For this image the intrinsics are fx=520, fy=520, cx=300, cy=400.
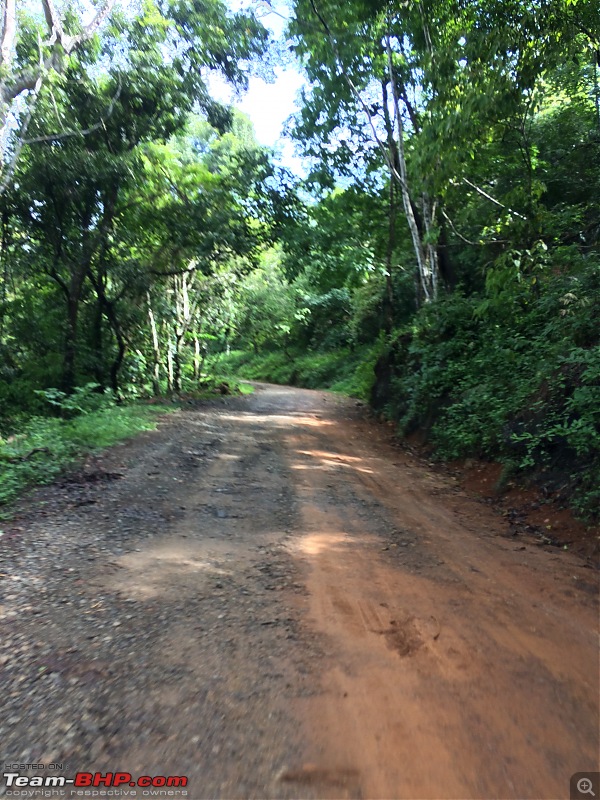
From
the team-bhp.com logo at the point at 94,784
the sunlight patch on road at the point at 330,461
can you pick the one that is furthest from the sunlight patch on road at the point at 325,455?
the team-bhp.com logo at the point at 94,784

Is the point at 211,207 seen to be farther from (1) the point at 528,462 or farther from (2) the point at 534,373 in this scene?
(1) the point at 528,462

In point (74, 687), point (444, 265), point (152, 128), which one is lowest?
point (74, 687)

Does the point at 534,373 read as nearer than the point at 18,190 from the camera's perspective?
Yes

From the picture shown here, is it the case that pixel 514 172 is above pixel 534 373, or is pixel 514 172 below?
above

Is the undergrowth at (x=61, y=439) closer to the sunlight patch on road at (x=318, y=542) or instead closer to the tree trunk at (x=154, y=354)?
the sunlight patch on road at (x=318, y=542)

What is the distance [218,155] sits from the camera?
23.6 m

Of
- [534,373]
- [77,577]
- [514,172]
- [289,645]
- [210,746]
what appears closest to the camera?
[210,746]

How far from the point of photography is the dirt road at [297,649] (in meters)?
2.54

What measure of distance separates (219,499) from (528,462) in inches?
165

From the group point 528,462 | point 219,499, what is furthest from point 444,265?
point 219,499

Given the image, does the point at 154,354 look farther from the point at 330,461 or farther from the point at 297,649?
the point at 297,649

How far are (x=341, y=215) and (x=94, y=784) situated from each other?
17.6 m

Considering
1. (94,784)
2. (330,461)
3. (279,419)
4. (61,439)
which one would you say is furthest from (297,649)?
(279,419)

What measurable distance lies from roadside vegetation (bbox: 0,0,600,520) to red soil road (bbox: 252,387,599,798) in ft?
5.89
